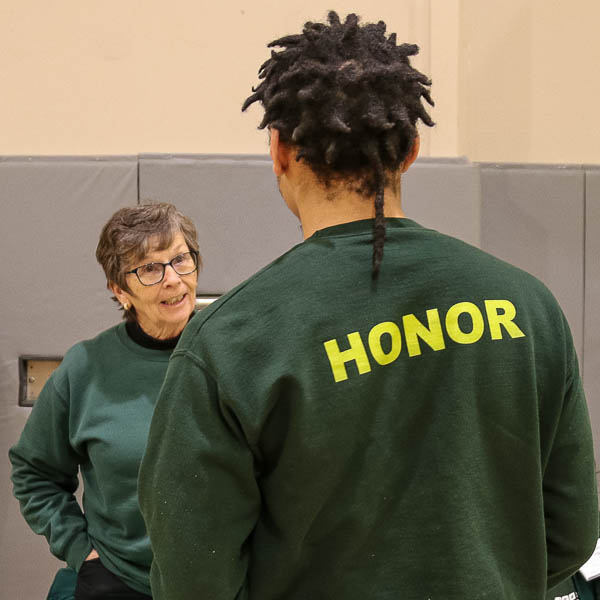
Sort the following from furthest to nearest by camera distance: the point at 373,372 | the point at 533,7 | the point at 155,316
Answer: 1. the point at 533,7
2. the point at 155,316
3. the point at 373,372

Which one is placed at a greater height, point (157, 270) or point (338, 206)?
point (338, 206)

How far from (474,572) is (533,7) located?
8.93ft

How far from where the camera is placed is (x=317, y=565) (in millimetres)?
867

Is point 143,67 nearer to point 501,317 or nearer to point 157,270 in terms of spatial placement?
point 157,270

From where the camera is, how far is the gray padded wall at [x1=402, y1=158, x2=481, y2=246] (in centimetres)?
234

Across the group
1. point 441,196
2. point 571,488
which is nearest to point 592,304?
point 441,196

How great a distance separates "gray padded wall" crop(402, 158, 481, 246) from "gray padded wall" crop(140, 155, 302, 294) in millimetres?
414

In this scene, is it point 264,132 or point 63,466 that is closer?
point 63,466

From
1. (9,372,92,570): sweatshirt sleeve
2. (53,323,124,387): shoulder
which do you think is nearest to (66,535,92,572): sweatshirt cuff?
(9,372,92,570): sweatshirt sleeve

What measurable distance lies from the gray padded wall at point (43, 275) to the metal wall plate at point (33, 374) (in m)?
0.02

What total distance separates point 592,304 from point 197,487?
7.42 feet

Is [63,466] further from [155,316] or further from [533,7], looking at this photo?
[533,7]

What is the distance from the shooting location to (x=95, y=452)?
1575mm

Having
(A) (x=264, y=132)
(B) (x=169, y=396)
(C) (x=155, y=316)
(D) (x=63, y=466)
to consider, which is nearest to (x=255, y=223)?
(A) (x=264, y=132)
